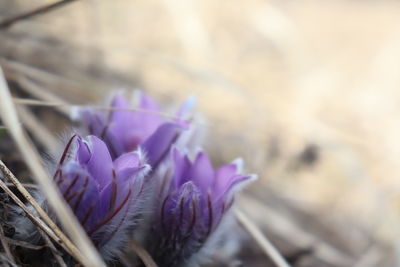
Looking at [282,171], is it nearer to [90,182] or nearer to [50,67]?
[50,67]

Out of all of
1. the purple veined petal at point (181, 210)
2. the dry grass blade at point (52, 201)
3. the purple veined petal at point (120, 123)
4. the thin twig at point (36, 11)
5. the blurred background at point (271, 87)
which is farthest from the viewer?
the blurred background at point (271, 87)

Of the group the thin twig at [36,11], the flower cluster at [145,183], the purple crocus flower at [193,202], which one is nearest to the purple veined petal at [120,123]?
the flower cluster at [145,183]

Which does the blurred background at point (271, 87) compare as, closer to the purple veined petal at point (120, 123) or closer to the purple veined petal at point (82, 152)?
the purple veined petal at point (120, 123)

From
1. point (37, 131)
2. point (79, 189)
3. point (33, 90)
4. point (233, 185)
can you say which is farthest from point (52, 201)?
point (33, 90)

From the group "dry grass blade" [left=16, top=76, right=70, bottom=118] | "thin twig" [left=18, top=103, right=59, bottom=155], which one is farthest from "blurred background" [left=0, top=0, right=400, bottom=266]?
"thin twig" [left=18, top=103, right=59, bottom=155]

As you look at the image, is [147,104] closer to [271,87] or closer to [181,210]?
[181,210]

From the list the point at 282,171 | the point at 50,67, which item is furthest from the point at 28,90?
the point at 282,171
